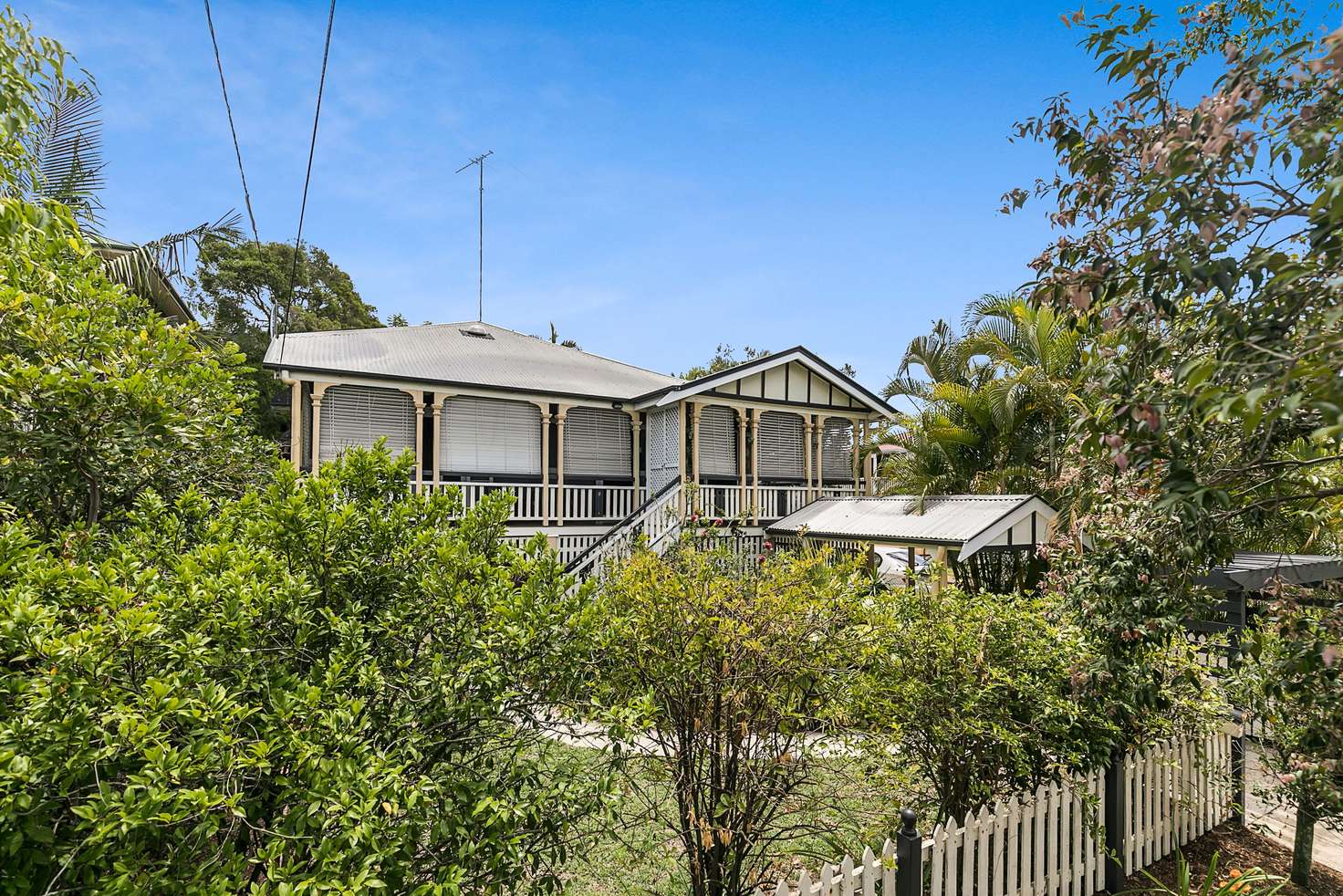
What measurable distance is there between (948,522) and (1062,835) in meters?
7.60

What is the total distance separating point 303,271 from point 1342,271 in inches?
1655

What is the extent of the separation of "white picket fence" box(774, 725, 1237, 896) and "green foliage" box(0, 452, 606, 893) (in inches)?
66.8

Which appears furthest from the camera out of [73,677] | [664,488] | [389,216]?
[664,488]

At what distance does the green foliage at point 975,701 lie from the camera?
4.23 m

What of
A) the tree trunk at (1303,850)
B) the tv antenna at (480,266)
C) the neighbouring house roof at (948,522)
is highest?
the tv antenna at (480,266)

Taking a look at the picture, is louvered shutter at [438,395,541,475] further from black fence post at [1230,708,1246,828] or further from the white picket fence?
black fence post at [1230,708,1246,828]

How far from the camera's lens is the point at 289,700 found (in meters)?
2.19

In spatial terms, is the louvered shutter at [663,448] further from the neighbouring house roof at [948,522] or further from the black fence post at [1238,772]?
the black fence post at [1238,772]

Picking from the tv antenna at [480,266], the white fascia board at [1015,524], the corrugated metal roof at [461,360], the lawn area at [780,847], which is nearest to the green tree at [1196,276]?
the lawn area at [780,847]

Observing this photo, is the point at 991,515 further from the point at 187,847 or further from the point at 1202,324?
the point at 187,847

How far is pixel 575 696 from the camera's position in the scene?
296cm

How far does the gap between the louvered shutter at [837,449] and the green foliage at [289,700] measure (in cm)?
1673

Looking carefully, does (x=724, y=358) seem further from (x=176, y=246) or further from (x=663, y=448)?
(x=176, y=246)

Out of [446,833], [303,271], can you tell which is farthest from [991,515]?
[303,271]
